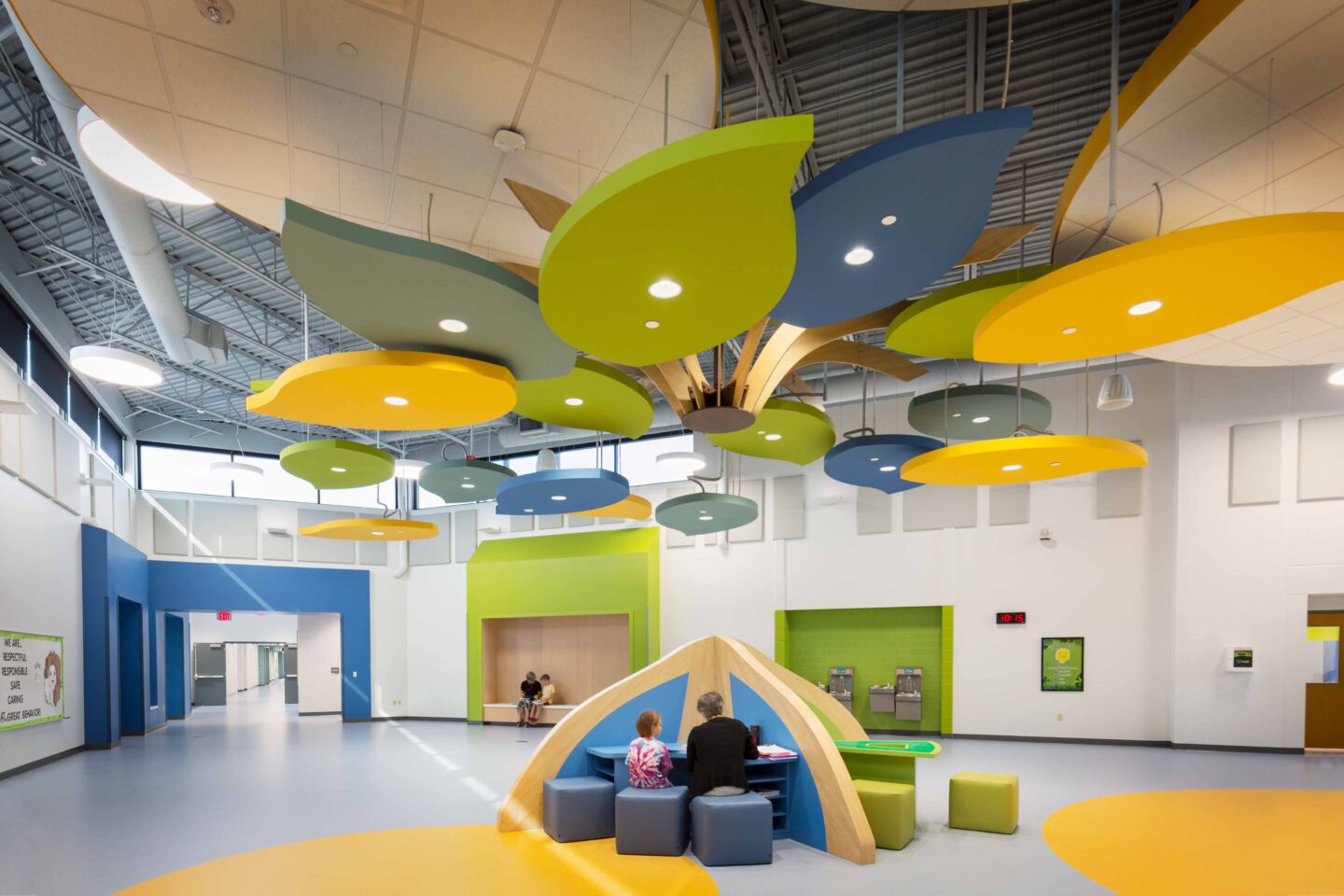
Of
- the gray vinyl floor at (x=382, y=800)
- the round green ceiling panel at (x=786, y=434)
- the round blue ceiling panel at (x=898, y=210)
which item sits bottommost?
the gray vinyl floor at (x=382, y=800)

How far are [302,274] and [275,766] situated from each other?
9982 millimetres

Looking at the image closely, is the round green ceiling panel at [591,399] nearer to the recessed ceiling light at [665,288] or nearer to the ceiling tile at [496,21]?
the recessed ceiling light at [665,288]

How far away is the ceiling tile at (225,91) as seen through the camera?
453 centimetres

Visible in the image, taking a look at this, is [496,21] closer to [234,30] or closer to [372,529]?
[234,30]

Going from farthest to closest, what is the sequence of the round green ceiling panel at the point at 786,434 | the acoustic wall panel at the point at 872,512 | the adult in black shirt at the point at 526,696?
the adult in black shirt at the point at 526,696, the acoustic wall panel at the point at 872,512, the round green ceiling panel at the point at 786,434

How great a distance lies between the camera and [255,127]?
205 inches

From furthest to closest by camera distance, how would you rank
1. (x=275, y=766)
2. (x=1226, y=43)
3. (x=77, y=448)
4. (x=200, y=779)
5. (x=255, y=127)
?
(x=77, y=448) < (x=275, y=766) < (x=200, y=779) < (x=255, y=127) < (x=1226, y=43)

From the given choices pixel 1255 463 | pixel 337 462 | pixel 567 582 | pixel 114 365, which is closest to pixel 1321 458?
pixel 1255 463

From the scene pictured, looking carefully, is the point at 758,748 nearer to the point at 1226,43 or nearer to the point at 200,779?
the point at 1226,43

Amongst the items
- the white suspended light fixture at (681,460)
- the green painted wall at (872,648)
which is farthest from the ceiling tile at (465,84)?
the green painted wall at (872,648)

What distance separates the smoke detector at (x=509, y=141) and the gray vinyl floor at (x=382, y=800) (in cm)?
559

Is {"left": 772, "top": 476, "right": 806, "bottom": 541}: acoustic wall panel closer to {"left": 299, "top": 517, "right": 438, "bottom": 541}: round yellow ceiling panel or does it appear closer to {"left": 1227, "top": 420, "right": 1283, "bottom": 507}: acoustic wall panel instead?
{"left": 299, "top": 517, "right": 438, "bottom": 541}: round yellow ceiling panel

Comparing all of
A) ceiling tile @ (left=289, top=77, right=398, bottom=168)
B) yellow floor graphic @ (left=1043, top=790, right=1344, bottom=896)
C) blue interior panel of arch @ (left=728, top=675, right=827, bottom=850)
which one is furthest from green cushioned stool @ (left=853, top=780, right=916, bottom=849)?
A: ceiling tile @ (left=289, top=77, right=398, bottom=168)

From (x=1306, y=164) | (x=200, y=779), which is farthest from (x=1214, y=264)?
(x=200, y=779)
